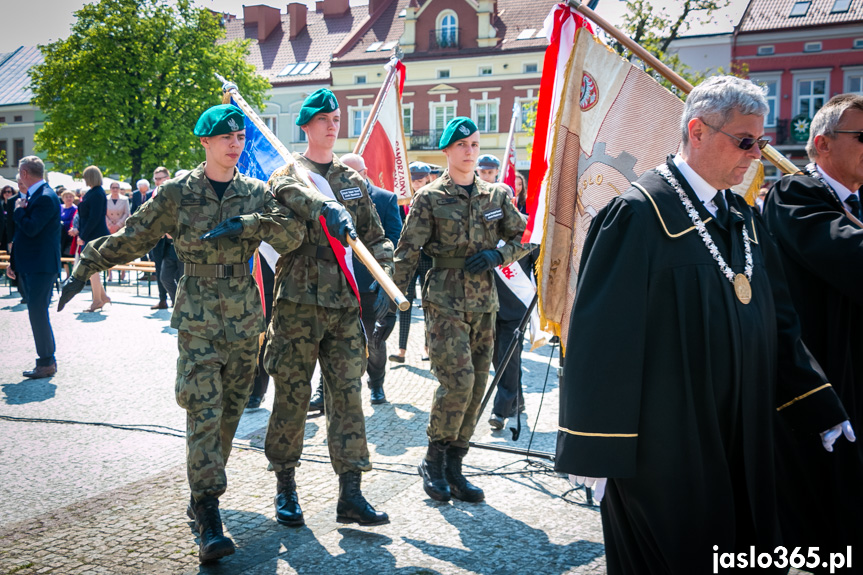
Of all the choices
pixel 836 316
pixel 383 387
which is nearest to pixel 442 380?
pixel 836 316

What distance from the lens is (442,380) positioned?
5367mm

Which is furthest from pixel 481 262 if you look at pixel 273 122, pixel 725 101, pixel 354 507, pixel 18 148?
pixel 18 148

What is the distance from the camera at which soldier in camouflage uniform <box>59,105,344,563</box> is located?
443 cm

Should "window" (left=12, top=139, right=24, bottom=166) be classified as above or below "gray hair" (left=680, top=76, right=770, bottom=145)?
above

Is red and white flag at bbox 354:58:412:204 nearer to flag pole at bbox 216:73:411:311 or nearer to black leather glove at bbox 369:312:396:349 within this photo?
black leather glove at bbox 369:312:396:349

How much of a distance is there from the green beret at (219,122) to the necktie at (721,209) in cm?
263

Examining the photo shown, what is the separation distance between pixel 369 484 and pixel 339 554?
1203 mm

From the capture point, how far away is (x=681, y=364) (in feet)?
9.37

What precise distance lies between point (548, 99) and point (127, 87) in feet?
127

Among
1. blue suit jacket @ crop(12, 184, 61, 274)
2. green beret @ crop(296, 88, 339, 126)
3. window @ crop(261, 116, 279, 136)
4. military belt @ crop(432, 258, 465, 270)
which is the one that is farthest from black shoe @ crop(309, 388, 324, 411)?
window @ crop(261, 116, 279, 136)

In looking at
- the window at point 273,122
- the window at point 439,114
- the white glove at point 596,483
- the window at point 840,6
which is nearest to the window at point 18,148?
the window at point 273,122

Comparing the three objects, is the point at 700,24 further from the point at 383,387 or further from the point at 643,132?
the point at 643,132

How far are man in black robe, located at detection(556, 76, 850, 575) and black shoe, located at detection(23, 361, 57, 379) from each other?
729 cm

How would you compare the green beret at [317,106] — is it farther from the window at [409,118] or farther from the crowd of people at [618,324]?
the window at [409,118]
